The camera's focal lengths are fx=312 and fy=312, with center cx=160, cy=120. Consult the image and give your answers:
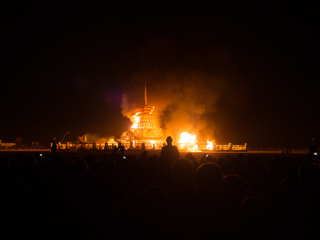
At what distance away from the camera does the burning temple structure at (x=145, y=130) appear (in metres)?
84.4

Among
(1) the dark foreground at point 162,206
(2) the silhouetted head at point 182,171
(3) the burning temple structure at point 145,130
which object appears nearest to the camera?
(1) the dark foreground at point 162,206

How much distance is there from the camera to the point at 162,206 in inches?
185

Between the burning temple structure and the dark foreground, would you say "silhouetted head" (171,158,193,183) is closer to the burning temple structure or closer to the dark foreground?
the dark foreground

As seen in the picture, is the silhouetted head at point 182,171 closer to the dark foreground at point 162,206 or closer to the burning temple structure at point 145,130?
the dark foreground at point 162,206

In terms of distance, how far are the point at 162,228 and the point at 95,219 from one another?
229 cm

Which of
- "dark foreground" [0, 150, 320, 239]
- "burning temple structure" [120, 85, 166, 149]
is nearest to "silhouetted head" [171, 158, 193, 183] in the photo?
"dark foreground" [0, 150, 320, 239]

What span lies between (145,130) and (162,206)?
8455cm

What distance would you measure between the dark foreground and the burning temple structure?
73239 mm

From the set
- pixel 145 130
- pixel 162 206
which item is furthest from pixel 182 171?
pixel 145 130

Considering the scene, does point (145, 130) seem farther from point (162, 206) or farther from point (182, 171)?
point (162, 206)

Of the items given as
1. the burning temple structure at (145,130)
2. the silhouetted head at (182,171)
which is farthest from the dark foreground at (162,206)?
the burning temple structure at (145,130)

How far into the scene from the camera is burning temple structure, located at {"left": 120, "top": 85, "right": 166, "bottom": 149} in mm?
84438

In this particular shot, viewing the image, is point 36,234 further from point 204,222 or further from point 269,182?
point 269,182

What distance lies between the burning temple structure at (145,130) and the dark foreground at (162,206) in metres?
73.2
